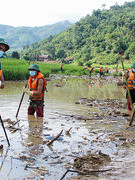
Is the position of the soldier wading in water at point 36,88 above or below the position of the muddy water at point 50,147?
Answer: above

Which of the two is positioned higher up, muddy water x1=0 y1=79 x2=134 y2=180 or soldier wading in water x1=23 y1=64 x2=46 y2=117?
soldier wading in water x1=23 y1=64 x2=46 y2=117

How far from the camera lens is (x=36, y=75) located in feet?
25.9

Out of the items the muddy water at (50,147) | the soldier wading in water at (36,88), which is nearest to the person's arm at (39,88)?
the soldier wading in water at (36,88)

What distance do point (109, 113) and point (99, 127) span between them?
2110 mm

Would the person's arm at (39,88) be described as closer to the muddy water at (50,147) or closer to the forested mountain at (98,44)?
the muddy water at (50,147)

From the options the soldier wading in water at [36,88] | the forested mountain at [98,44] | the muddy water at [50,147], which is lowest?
the muddy water at [50,147]

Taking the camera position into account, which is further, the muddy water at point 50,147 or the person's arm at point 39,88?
the person's arm at point 39,88

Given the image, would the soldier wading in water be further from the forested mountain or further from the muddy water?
the forested mountain

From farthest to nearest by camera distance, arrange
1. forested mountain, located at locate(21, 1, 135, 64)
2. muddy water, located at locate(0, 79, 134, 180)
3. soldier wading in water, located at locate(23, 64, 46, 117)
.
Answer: forested mountain, located at locate(21, 1, 135, 64), soldier wading in water, located at locate(23, 64, 46, 117), muddy water, located at locate(0, 79, 134, 180)

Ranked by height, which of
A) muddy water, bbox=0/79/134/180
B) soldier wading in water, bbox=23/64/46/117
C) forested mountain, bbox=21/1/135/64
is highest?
forested mountain, bbox=21/1/135/64

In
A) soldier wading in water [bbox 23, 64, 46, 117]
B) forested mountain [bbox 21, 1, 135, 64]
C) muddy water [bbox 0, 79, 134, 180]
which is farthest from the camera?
forested mountain [bbox 21, 1, 135, 64]

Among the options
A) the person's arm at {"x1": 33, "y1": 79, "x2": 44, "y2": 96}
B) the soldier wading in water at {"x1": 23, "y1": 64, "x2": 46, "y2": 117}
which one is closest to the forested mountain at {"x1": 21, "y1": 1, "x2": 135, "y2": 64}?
the soldier wading in water at {"x1": 23, "y1": 64, "x2": 46, "y2": 117}

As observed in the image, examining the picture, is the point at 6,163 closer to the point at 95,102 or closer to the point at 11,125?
the point at 11,125

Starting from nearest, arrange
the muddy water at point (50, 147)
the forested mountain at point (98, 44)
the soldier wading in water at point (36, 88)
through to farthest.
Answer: the muddy water at point (50, 147) < the soldier wading in water at point (36, 88) < the forested mountain at point (98, 44)
